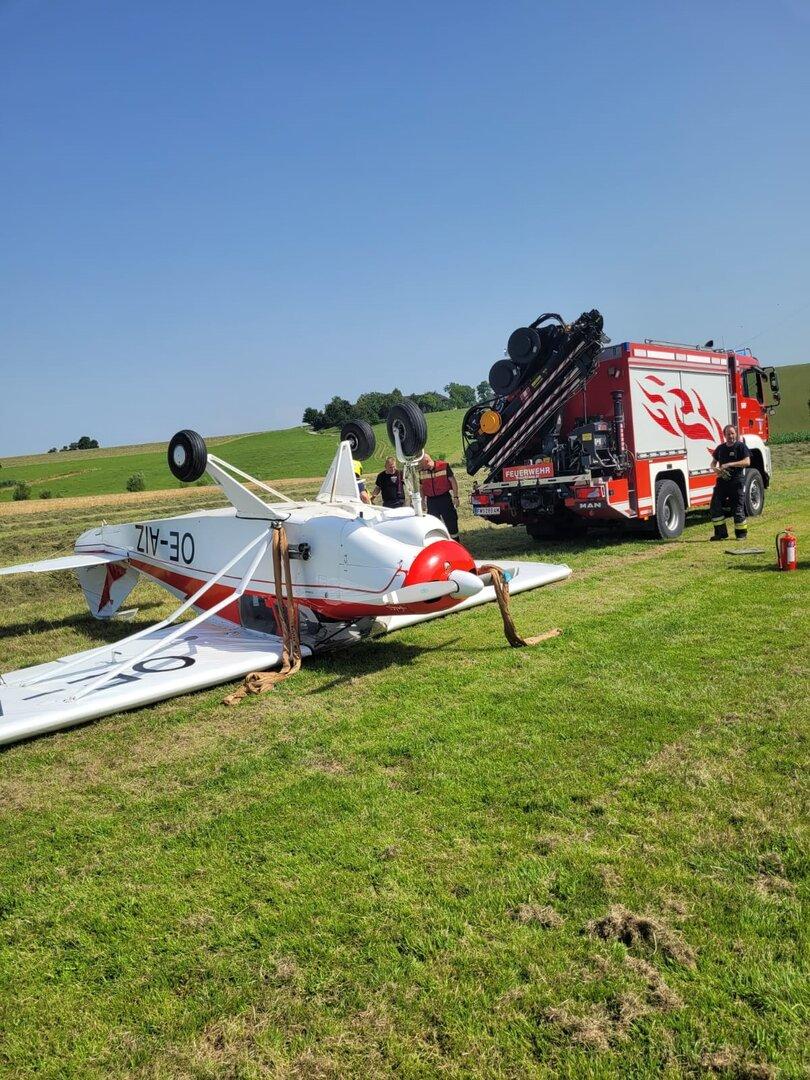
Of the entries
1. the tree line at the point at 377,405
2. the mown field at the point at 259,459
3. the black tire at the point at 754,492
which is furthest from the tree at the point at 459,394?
the black tire at the point at 754,492

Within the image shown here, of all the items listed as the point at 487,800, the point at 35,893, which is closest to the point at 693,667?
→ the point at 487,800

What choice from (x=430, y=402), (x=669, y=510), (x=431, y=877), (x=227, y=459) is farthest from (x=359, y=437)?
(x=430, y=402)

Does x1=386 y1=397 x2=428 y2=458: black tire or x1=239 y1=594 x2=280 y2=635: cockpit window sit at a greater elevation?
x1=386 y1=397 x2=428 y2=458: black tire

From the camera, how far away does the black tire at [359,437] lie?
27.9 feet

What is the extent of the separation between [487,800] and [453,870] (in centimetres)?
62

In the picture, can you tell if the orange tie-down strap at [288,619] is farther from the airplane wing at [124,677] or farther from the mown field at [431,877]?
the mown field at [431,877]

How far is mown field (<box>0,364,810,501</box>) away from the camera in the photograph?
4016 cm

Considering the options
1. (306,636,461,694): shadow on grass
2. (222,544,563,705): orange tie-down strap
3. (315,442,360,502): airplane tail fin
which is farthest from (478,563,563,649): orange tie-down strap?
(315,442,360,502): airplane tail fin

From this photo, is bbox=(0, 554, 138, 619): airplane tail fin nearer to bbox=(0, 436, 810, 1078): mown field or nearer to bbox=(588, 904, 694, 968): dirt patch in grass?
bbox=(0, 436, 810, 1078): mown field

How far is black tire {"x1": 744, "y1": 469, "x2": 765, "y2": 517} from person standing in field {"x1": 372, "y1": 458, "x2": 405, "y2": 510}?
22.7ft

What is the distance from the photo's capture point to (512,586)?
8289mm

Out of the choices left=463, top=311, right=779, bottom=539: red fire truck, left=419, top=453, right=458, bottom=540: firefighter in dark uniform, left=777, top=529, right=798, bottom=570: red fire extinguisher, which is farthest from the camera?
left=419, top=453, right=458, bottom=540: firefighter in dark uniform

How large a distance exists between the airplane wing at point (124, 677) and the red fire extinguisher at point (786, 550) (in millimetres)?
5422

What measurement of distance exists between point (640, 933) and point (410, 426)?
477 cm
